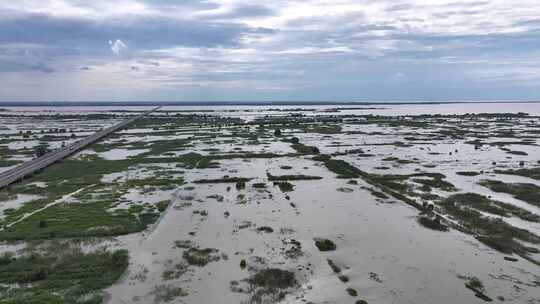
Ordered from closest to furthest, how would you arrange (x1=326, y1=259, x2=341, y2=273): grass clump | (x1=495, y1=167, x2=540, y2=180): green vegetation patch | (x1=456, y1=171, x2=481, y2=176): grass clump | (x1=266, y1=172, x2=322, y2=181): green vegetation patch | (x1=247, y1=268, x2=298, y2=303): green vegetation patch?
1. (x1=247, y1=268, x2=298, y2=303): green vegetation patch
2. (x1=326, y1=259, x2=341, y2=273): grass clump
3. (x1=495, y1=167, x2=540, y2=180): green vegetation patch
4. (x1=266, y1=172, x2=322, y2=181): green vegetation patch
5. (x1=456, y1=171, x2=481, y2=176): grass clump

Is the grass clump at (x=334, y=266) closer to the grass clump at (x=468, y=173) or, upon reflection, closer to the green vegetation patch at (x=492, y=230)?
the green vegetation patch at (x=492, y=230)

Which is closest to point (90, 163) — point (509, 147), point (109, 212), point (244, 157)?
point (244, 157)

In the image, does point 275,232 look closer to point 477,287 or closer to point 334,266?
point 334,266

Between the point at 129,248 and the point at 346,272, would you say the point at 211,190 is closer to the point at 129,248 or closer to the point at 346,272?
the point at 129,248

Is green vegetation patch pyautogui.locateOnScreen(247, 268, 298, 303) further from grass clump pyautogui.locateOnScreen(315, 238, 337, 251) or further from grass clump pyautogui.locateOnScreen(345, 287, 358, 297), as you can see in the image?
grass clump pyautogui.locateOnScreen(315, 238, 337, 251)

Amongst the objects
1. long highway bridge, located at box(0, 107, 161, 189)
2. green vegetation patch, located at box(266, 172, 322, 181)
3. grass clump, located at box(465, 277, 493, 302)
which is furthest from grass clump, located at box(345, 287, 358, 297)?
long highway bridge, located at box(0, 107, 161, 189)

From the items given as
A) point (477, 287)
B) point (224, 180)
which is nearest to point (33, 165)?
point (224, 180)

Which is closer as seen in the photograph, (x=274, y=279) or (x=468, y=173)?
(x=274, y=279)
